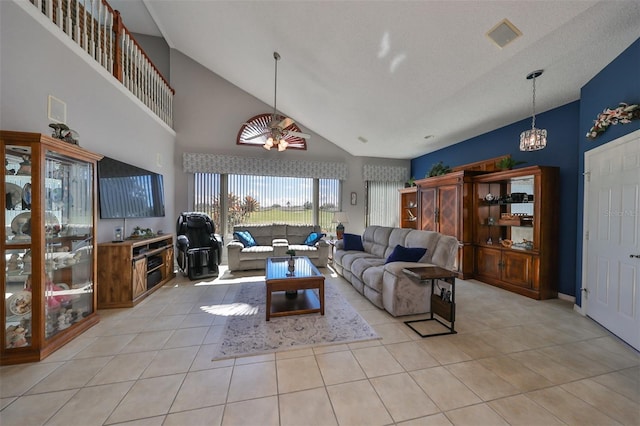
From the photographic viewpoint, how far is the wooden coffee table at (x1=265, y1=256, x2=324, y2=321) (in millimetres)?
2754

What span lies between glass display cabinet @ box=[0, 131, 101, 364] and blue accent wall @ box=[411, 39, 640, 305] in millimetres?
5479

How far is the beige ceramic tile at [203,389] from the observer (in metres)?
1.56

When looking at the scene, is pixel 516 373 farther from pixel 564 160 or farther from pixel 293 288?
pixel 564 160

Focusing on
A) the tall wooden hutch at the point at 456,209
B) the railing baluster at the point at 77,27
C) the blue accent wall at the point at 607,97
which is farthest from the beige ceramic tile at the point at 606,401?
the railing baluster at the point at 77,27

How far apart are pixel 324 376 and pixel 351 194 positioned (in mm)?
5307

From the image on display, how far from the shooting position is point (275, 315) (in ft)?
9.11

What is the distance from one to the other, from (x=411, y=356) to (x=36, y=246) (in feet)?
11.0

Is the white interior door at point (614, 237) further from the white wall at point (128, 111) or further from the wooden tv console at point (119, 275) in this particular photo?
the wooden tv console at point (119, 275)

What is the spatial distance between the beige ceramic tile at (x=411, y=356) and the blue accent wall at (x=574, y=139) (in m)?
2.60

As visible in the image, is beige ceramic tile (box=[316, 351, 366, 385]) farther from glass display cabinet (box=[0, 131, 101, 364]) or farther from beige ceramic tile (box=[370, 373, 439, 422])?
glass display cabinet (box=[0, 131, 101, 364])

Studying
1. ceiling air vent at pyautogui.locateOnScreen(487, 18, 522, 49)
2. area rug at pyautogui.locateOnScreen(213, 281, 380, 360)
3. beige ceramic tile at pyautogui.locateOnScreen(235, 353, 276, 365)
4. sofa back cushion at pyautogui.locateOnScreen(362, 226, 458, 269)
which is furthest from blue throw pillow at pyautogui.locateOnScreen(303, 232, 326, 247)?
ceiling air vent at pyautogui.locateOnScreen(487, 18, 522, 49)

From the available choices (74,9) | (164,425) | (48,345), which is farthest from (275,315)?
(74,9)

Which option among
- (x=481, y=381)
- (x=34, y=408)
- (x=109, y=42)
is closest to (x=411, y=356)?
(x=481, y=381)

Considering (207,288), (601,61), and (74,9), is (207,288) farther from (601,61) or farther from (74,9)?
(601,61)
